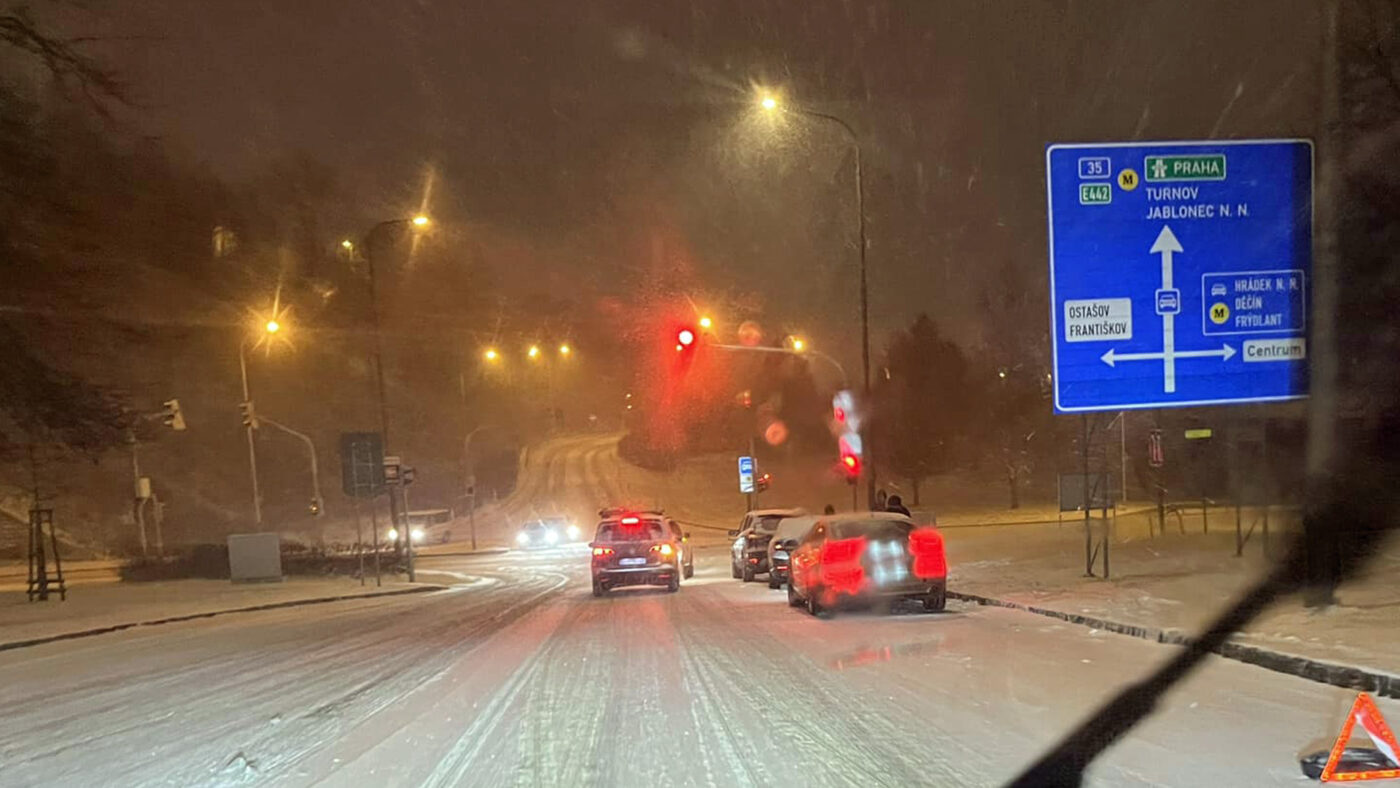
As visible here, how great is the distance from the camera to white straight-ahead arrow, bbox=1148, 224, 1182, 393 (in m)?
12.8

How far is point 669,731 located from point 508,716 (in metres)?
1.55

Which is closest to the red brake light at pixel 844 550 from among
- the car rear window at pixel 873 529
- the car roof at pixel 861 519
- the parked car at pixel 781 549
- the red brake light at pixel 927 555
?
the car rear window at pixel 873 529

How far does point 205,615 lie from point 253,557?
376 inches

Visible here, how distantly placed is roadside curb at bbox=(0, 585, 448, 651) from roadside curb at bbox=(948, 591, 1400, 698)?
50.4ft

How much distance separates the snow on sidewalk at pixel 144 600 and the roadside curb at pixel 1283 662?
52.4ft

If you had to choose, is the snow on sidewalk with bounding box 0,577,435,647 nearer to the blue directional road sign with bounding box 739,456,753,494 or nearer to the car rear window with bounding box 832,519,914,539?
the car rear window with bounding box 832,519,914,539

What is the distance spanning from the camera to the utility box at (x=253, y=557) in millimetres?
30906

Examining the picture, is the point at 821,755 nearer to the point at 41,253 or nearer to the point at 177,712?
the point at 177,712

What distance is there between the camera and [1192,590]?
1472 cm

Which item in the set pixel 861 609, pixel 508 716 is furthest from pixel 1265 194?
pixel 508 716

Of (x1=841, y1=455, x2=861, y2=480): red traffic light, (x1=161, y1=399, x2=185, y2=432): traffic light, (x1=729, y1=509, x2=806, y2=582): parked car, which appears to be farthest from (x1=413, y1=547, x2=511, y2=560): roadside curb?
(x1=841, y1=455, x2=861, y2=480): red traffic light

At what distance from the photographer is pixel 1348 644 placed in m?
9.84

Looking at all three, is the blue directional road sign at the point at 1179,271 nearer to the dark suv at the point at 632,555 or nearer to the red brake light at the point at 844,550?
the red brake light at the point at 844,550

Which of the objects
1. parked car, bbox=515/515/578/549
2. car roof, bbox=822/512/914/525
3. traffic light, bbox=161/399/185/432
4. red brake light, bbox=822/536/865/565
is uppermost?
traffic light, bbox=161/399/185/432
